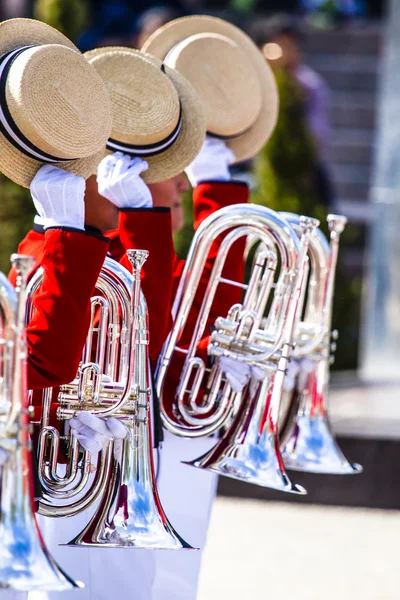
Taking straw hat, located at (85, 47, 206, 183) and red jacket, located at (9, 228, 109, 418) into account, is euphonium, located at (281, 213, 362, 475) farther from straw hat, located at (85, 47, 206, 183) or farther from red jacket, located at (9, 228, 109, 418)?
red jacket, located at (9, 228, 109, 418)

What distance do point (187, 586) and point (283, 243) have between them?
3.24ft

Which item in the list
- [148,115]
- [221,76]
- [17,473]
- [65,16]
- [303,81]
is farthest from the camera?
[303,81]

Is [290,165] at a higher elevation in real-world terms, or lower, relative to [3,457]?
higher

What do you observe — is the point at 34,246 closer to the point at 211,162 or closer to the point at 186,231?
the point at 211,162

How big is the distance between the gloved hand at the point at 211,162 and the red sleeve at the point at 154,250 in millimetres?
691

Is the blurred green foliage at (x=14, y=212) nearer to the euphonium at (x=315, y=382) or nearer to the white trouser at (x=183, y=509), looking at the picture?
the euphonium at (x=315, y=382)

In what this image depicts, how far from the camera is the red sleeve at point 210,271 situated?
3234mm

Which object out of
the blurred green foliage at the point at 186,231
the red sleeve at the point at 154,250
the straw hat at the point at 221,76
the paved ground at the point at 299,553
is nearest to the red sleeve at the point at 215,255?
the straw hat at the point at 221,76

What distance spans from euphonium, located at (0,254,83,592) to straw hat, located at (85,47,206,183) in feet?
3.11

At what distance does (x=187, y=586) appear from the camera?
11.0ft

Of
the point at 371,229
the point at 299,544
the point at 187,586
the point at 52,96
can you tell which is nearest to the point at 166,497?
the point at 187,586

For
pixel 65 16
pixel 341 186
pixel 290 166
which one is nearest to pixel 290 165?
pixel 290 166

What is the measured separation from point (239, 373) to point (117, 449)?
59 cm

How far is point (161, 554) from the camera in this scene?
336cm
